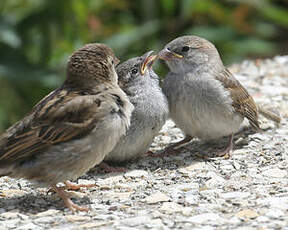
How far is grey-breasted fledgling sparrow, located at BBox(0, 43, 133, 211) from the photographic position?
16.4ft

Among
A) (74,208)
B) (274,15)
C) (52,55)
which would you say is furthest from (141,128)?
(274,15)

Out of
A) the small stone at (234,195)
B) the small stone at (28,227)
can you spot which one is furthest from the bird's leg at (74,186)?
the small stone at (234,195)

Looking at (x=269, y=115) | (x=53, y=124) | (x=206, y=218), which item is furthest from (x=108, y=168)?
(x=269, y=115)

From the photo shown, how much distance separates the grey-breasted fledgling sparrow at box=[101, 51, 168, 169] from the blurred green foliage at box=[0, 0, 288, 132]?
2269 millimetres

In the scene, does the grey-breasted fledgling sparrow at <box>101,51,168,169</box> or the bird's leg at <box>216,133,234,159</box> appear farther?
the bird's leg at <box>216,133,234,159</box>

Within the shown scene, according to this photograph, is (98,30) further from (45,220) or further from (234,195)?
(45,220)

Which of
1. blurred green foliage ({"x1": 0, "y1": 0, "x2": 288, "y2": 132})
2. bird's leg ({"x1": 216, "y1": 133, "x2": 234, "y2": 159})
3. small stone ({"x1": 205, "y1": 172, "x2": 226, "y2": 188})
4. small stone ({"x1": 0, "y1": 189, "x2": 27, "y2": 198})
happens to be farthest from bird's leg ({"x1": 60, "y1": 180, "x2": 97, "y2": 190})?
blurred green foliage ({"x1": 0, "y1": 0, "x2": 288, "y2": 132})

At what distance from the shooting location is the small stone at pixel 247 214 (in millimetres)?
4757

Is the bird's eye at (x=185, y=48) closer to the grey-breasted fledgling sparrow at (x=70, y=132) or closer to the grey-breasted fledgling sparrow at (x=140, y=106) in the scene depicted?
the grey-breasted fledgling sparrow at (x=140, y=106)

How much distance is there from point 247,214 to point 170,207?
54cm

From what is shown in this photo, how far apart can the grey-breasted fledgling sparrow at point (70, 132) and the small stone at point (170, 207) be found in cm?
55

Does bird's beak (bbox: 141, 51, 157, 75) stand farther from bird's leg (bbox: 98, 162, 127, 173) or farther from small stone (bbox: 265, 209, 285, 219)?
small stone (bbox: 265, 209, 285, 219)

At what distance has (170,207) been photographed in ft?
16.4

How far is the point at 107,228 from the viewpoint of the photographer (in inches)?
182
